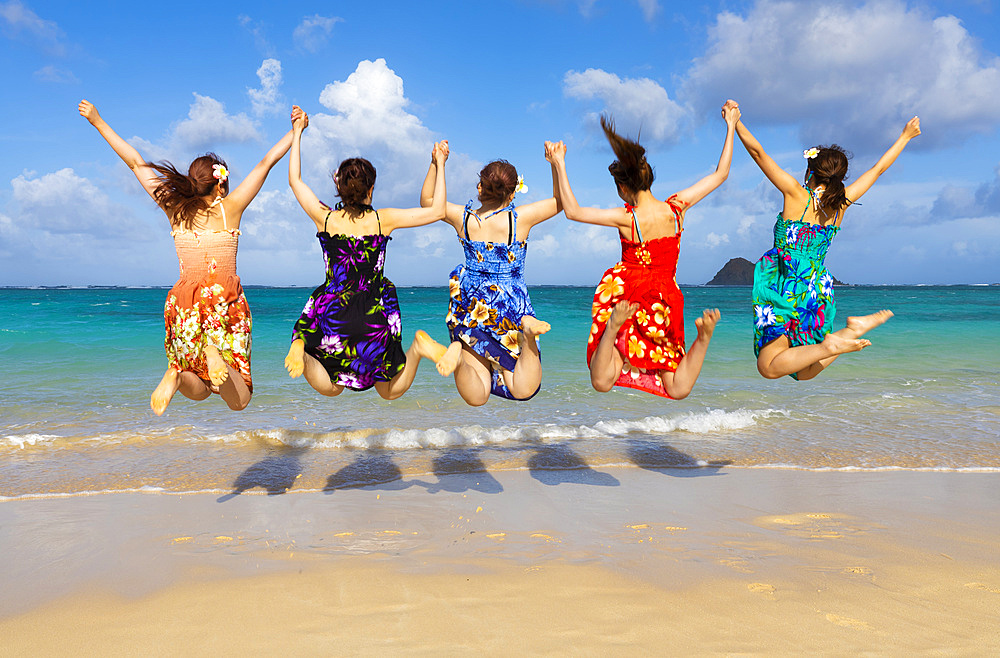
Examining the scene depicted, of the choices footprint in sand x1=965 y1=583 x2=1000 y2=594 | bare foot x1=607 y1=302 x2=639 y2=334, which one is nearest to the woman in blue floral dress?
bare foot x1=607 y1=302 x2=639 y2=334

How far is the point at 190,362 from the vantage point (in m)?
5.48

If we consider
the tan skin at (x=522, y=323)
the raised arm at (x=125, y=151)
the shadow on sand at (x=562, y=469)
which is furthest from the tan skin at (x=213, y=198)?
the shadow on sand at (x=562, y=469)

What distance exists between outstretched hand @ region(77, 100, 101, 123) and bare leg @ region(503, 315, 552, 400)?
12.5 ft

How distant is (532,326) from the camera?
200 inches

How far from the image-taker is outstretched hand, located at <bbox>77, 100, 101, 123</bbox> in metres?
5.50

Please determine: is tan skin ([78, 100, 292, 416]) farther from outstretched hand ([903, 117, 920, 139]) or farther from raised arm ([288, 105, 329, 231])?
outstretched hand ([903, 117, 920, 139])

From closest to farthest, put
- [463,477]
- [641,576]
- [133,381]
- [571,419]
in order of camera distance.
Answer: [641,576] → [463,477] → [571,419] → [133,381]

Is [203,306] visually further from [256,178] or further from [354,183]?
[354,183]

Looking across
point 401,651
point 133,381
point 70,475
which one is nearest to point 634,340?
point 401,651

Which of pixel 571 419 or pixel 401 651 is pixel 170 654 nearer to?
pixel 401 651

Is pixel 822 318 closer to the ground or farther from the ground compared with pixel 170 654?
farther from the ground

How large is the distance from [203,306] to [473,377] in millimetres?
2207

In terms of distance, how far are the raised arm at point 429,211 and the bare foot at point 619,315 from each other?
5.03 ft

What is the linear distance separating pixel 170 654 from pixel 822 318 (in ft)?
17.3
